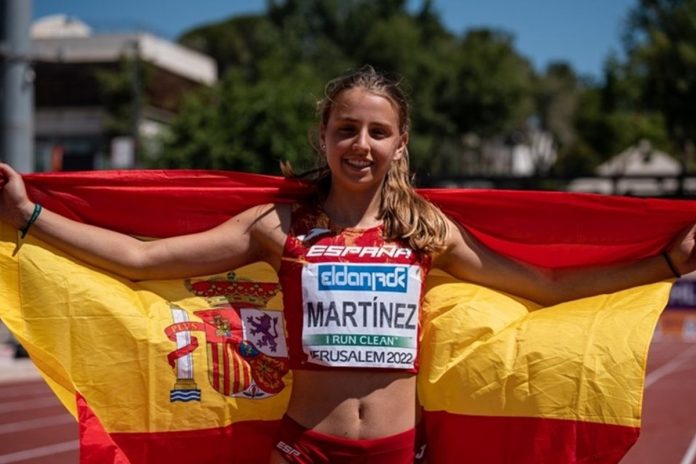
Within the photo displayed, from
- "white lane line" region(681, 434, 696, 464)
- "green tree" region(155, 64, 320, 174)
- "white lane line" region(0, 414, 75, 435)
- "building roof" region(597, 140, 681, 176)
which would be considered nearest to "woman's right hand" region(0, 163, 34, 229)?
"white lane line" region(681, 434, 696, 464)

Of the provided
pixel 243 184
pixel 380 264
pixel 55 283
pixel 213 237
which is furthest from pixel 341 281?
pixel 55 283

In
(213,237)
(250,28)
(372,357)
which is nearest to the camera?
(372,357)

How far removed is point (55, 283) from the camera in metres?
3.88

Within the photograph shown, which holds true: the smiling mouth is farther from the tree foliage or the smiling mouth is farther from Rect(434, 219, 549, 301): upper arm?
the tree foliage

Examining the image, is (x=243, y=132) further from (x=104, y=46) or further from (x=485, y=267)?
(x=485, y=267)

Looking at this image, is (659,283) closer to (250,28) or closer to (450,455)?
(450,455)

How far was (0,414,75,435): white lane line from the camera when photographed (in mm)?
10820

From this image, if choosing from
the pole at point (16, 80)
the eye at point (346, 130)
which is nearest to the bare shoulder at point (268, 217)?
the eye at point (346, 130)

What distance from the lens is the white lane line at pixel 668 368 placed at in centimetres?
1609

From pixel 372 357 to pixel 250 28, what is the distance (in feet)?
336

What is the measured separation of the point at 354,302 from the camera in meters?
3.50

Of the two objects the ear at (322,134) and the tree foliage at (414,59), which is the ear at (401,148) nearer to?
the ear at (322,134)

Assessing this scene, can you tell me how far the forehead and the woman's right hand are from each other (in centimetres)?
120

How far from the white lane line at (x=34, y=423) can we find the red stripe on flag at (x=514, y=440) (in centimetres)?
787
